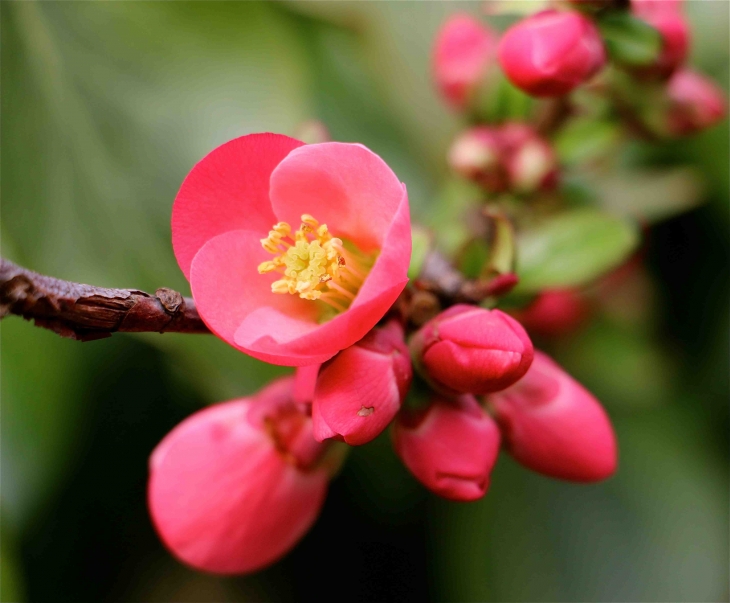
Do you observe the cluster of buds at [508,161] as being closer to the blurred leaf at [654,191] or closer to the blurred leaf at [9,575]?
the blurred leaf at [654,191]

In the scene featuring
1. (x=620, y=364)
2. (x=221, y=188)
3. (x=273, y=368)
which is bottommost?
(x=620, y=364)

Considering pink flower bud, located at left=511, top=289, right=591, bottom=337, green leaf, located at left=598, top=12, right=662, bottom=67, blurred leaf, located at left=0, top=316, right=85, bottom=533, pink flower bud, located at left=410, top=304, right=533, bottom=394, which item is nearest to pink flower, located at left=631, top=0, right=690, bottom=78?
green leaf, located at left=598, top=12, right=662, bottom=67

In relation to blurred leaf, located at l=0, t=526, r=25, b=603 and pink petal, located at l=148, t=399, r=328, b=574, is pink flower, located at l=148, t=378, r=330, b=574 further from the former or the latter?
blurred leaf, located at l=0, t=526, r=25, b=603

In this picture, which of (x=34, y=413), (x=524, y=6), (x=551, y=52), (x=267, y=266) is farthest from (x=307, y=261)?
(x=34, y=413)

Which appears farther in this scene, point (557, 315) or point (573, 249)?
point (557, 315)

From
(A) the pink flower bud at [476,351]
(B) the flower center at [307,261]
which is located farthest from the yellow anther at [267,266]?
(A) the pink flower bud at [476,351]

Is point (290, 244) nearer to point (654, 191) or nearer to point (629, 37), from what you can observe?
point (629, 37)

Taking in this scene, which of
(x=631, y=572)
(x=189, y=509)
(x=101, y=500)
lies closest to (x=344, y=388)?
(x=189, y=509)

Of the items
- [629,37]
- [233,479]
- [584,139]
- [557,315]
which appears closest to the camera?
[233,479]
